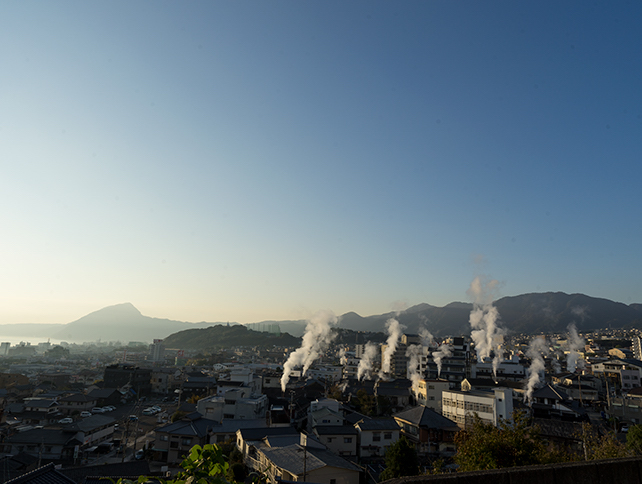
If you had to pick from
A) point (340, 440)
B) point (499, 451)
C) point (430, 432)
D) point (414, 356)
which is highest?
point (499, 451)

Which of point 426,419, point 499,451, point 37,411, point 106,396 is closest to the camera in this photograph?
point 499,451

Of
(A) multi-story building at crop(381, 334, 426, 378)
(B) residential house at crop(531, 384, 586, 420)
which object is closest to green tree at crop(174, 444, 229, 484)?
(B) residential house at crop(531, 384, 586, 420)

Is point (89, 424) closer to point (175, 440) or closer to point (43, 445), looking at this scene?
point (43, 445)

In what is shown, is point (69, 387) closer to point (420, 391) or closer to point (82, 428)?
point (82, 428)

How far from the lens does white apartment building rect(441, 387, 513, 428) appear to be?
30.2m

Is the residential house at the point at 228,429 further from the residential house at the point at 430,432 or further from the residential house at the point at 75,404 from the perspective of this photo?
the residential house at the point at 75,404

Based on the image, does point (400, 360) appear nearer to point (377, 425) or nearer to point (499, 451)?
point (377, 425)

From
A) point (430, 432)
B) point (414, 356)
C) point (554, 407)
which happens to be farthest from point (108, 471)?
point (414, 356)

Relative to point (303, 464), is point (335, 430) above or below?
below

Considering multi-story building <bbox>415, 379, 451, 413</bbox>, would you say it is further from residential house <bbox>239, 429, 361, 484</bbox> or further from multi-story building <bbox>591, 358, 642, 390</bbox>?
multi-story building <bbox>591, 358, 642, 390</bbox>

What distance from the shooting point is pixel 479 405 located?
102 feet

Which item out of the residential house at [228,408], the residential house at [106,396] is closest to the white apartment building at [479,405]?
the residential house at [228,408]

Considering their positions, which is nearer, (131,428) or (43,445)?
(43,445)

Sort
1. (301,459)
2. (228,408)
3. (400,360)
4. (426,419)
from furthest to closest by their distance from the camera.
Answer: (400,360) < (228,408) < (426,419) < (301,459)
